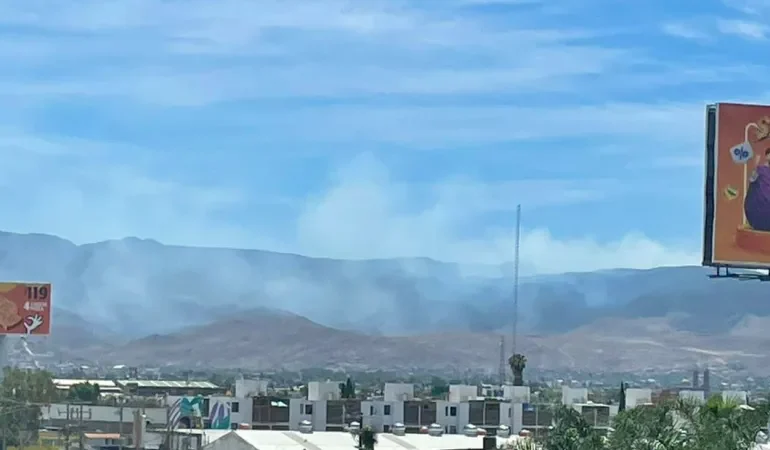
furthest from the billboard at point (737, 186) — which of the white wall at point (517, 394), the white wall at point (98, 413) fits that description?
the white wall at point (517, 394)

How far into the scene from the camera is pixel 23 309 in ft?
365

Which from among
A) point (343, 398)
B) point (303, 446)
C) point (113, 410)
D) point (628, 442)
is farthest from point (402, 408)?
point (628, 442)

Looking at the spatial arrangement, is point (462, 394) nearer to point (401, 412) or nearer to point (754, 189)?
point (401, 412)

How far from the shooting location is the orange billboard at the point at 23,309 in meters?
111

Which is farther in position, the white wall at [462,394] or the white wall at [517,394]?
the white wall at [462,394]

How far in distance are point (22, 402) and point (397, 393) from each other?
27.0m

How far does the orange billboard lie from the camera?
111m

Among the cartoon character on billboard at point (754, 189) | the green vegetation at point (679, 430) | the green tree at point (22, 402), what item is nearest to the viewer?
the green vegetation at point (679, 430)

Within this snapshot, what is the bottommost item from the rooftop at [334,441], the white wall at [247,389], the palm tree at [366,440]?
the rooftop at [334,441]

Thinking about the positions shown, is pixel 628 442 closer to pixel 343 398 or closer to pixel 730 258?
pixel 730 258

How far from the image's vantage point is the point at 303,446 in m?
75.1

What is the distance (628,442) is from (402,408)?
79.7 m

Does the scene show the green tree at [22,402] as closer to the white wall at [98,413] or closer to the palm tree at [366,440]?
the white wall at [98,413]

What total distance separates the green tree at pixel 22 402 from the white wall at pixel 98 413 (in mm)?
1608
